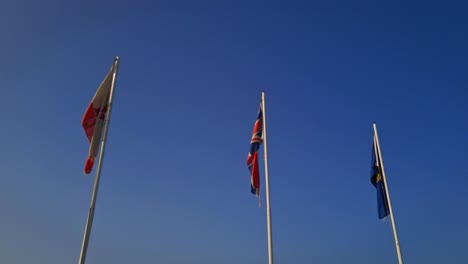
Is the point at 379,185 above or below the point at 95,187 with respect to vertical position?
above

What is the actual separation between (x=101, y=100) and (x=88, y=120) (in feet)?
3.19

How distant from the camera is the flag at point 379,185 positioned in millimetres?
21177

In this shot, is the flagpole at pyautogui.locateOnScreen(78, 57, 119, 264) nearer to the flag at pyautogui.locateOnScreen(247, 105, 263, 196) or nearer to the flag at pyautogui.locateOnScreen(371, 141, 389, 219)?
the flag at pyautogui.locateOnScreen(247, 105, 263, 196)

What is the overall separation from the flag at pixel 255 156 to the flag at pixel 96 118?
7.47 metres

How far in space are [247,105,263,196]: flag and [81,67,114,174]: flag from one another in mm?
7474

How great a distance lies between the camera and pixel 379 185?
71.5 feet

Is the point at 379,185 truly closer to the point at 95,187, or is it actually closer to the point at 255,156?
the point at 255,156

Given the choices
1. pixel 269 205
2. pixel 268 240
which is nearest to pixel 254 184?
pixel 269 205

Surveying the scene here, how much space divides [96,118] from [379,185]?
1569cm

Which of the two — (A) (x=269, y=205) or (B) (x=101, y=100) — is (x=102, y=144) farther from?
(A) (x=269, y=205)

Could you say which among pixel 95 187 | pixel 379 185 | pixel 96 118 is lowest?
pixel 95 187

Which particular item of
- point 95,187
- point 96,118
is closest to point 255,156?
point 96,118

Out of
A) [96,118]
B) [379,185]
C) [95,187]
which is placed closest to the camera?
[95,187]

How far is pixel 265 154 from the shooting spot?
18547mm
